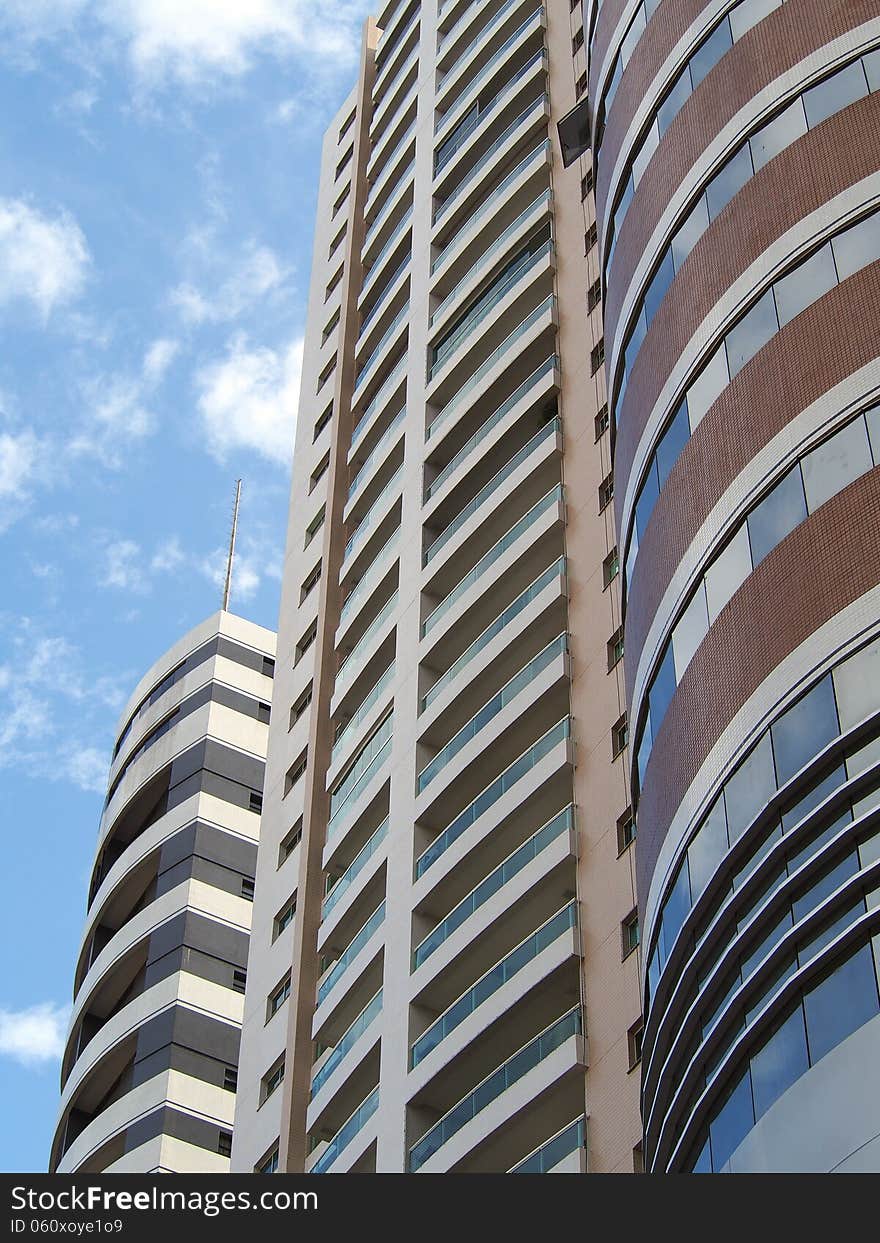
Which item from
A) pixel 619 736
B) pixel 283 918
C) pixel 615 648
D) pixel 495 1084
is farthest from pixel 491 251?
pixel 495 1084

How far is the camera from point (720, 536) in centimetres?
3170

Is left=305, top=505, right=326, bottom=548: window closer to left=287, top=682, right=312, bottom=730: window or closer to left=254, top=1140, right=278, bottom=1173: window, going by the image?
left=287, top=682, right=312, bottom=730: window

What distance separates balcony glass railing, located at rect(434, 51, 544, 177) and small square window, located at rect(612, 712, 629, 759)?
25.0 m

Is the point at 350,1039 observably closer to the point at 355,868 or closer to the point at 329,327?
the point at 355,868

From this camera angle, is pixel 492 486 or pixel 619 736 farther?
pixel 492 486

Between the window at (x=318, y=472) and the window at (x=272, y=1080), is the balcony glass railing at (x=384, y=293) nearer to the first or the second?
the window at (x=318, y=472)

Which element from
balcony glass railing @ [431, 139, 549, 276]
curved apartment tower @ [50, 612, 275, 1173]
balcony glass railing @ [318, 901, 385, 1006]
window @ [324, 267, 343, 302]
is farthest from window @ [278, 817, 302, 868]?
window @ [324, 267, 343, 302]

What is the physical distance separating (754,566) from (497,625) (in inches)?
687

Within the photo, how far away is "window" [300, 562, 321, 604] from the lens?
6238cm

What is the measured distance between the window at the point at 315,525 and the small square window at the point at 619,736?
22832 mm

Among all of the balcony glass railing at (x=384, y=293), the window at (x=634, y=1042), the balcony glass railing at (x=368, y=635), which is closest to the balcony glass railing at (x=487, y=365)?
the balcony glass railing at (x=368, y=635)

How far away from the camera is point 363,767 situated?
52.0 meters

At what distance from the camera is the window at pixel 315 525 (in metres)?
63.7

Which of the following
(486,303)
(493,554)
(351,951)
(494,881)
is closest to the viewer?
(494,881)
